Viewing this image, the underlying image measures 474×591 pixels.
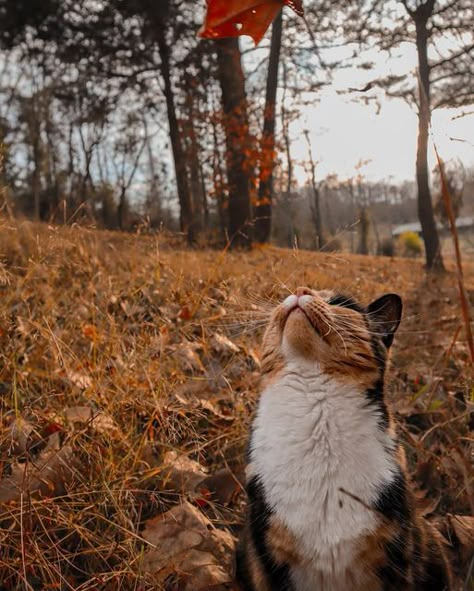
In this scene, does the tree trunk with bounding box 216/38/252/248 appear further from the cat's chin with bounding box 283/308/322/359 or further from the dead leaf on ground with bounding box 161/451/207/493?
the cat's chin with bounding box 283/308/322/359

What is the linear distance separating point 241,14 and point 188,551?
1.76 meters

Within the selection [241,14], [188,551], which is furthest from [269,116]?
[241,14]

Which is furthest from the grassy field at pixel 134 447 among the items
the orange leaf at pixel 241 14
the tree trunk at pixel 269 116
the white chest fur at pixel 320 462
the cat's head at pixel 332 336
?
the tree trunk at pixel 269 116

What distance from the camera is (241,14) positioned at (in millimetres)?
764

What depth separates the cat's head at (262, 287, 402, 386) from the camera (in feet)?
5.50

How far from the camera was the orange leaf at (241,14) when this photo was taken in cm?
76

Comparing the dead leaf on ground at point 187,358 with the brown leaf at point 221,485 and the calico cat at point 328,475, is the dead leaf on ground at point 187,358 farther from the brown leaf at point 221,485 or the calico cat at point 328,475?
the calico cat at point 328,475

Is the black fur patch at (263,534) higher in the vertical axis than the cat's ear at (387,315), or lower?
lower

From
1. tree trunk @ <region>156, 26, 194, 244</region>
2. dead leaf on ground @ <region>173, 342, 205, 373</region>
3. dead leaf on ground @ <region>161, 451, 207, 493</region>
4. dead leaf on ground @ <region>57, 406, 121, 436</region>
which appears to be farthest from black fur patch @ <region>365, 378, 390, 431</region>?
tree trunk @ <region>156, 26, 194, 244</region>

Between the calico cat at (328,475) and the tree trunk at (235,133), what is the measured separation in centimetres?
925

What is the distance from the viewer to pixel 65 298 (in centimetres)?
350

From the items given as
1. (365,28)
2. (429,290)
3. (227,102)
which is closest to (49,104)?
(227,102)

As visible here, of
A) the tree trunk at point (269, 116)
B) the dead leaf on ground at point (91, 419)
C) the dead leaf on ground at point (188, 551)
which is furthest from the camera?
the tree trunk at point (269, 116)

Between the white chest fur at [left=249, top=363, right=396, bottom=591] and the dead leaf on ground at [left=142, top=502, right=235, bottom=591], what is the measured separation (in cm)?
45
